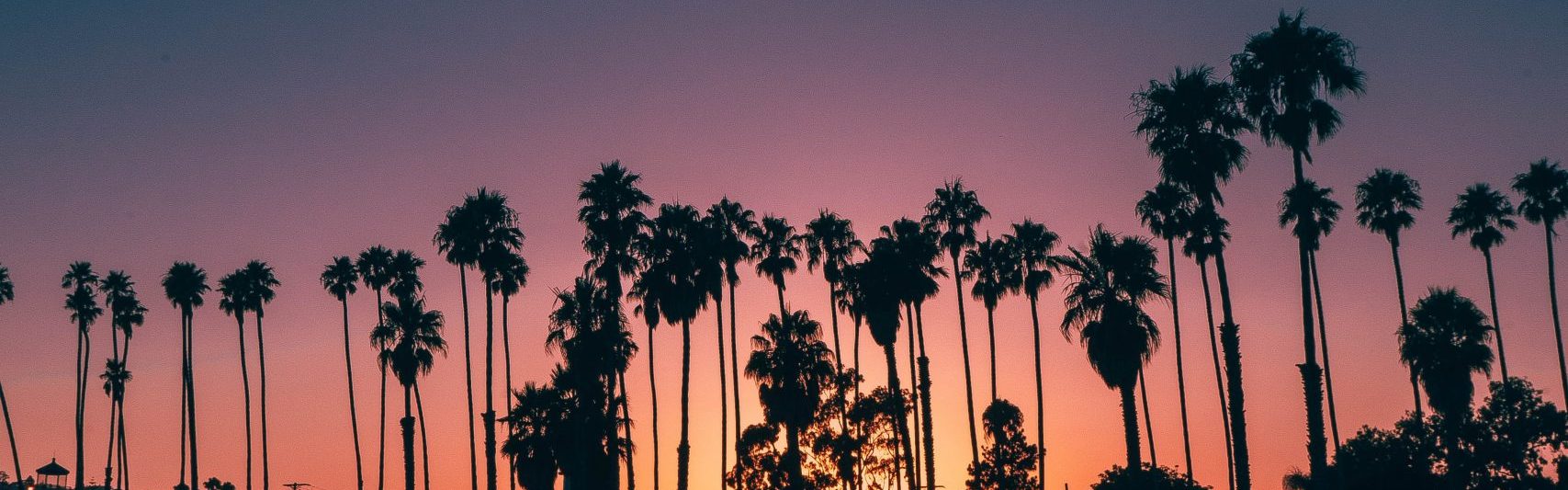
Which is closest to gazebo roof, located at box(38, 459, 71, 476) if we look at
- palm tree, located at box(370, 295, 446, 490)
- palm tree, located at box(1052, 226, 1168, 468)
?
palm tree, located at box(370, 295, 446, 490)

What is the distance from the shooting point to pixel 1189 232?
51.6 m

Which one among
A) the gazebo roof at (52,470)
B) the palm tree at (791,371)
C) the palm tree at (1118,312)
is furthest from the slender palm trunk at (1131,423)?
the gazebo roof at (52,470)

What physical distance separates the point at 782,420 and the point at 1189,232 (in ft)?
66.3

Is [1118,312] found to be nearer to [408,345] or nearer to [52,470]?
[408,345]

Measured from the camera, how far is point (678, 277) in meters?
54.9

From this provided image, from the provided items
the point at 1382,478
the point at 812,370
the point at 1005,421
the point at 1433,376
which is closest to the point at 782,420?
the point at 812,370

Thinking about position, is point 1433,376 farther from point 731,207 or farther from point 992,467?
point 731,207

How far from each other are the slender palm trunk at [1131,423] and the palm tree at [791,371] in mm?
16649

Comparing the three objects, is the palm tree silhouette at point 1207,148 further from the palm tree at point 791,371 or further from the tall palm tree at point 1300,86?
the palm tree at point 791,371

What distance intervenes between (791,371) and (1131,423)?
17.5 meters

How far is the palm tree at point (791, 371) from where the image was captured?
5503 cm

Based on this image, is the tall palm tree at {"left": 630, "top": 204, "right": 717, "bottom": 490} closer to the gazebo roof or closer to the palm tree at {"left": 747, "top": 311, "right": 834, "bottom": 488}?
the palm tree at {"left": 747, "top": 311, "right": 834, "bottom": 488}

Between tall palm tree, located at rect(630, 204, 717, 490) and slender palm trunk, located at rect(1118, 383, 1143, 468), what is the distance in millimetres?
20328

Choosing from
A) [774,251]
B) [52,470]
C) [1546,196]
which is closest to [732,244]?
[774,251]
